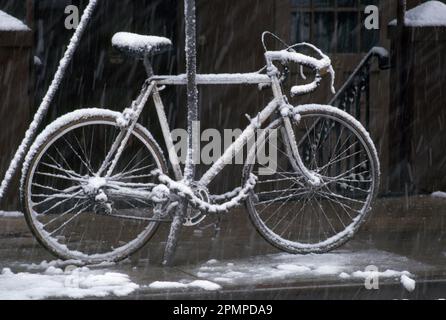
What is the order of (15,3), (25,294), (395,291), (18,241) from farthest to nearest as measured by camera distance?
(15,3)
(18,241)
(395,291)
(25,294)

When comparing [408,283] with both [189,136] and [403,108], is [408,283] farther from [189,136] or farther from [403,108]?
[403,108]

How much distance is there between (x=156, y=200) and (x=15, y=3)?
3258 mm

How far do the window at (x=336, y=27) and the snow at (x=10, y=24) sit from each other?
9.34 ft

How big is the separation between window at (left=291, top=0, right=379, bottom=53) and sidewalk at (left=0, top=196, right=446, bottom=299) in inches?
104

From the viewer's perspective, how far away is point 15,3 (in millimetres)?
8680

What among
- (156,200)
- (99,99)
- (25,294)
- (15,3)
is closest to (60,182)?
(99,99)

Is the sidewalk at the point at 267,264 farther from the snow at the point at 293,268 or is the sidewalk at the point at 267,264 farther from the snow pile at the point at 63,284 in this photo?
the snow pile at the point at 63,284

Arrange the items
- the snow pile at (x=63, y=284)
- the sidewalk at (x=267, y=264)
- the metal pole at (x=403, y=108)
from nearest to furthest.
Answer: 1. the snow pile at (x=63, y=284)
2. the sidewalk at (x=267, y=264)
3. the metal pole at (x=403, y=108)

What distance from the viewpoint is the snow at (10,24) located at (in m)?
8.34

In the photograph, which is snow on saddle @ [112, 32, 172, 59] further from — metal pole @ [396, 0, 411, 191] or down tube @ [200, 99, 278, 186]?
metal pole @ [396, 0, 411, 191]

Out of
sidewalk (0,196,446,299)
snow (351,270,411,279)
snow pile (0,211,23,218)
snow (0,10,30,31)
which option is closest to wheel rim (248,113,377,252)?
sidewalk (0,196,446,299)

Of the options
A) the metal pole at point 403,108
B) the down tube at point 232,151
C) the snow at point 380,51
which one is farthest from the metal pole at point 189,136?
the metal pole at point 403,108

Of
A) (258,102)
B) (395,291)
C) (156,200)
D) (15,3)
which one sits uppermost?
(15,3)

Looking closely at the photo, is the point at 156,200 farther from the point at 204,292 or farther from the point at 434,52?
the point at 434,52
